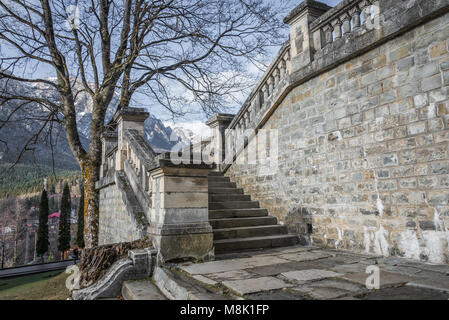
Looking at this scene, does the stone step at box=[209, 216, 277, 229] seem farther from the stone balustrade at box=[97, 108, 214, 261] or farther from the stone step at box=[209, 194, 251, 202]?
the stone balustrade at box=[97, 108, 214, 261]

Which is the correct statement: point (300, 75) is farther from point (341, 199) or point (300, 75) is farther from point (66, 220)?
point (66, 220)

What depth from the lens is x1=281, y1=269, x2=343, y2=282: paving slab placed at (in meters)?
3.00

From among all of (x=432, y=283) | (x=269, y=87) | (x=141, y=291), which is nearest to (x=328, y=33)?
(x=269, y=87)

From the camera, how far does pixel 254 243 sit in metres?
4.95

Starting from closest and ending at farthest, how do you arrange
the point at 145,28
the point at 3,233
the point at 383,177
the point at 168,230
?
the point at 168,230, the point at 383,177, the point at 145,28, the point at 3,233

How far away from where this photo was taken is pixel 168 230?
3.79 meters

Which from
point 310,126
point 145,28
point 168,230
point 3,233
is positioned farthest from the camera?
point 3,233

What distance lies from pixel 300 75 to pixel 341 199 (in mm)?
2447

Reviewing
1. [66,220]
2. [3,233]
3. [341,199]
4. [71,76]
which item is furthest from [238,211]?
[3,233]

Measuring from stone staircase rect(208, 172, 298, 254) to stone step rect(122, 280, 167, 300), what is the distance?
4.85ft

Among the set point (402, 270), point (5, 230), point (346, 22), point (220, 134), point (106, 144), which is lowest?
point (5, 230)

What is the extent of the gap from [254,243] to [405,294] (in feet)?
8.98

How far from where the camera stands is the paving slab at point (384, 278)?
9.05 feet

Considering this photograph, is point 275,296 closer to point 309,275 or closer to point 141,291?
point 309,275
